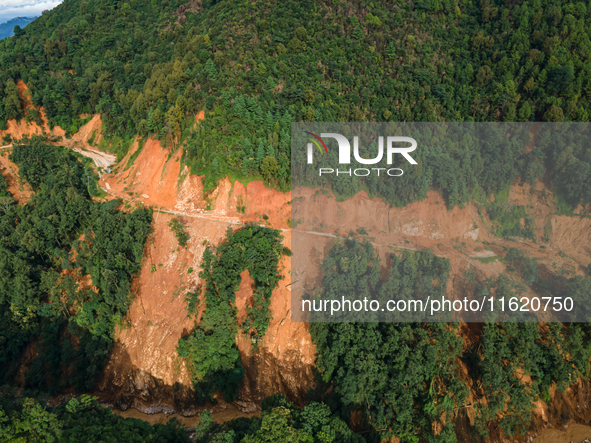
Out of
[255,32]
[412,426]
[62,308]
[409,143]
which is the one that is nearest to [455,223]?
[409,143]

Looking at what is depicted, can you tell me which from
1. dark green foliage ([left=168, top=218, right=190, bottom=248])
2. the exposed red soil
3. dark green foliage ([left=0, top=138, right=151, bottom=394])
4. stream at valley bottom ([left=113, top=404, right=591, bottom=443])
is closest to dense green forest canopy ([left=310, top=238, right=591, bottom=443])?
stream at valley bottom ([left=113, top=404, right=591, bottom=443])

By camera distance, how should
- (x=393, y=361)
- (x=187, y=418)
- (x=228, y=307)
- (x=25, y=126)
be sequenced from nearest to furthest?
(x=393, y=361) → (x=187, y=418) → (x=228, y=307) → (x=25, y=126)

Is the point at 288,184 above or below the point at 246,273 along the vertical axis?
above

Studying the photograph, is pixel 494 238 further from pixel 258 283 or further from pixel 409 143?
pixel 258 283

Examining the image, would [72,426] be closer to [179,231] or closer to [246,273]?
[246,273]

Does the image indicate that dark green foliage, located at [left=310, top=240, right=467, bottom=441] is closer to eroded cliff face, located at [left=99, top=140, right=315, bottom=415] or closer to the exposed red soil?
eroded cliff face, located at [left=99, top=140, right=315, bottom=415]

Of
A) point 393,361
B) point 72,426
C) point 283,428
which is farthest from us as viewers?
point 393,361

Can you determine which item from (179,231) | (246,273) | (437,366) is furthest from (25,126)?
(437,366)

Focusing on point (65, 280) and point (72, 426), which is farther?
point (65, 280)
